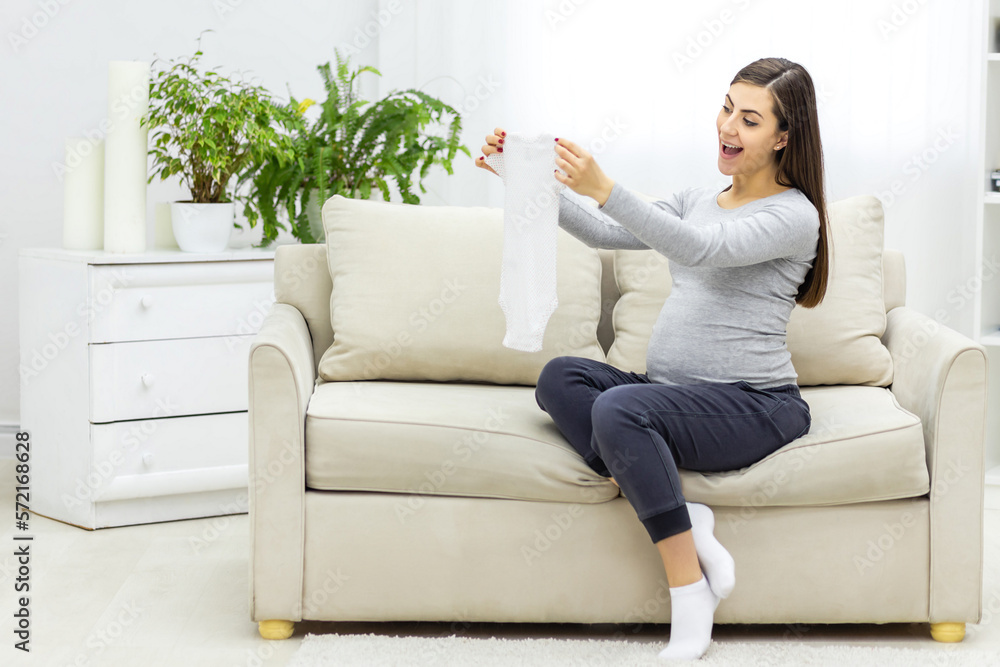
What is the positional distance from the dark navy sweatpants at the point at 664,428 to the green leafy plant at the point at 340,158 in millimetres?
1108

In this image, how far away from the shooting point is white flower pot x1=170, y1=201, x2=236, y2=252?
95.6 inches

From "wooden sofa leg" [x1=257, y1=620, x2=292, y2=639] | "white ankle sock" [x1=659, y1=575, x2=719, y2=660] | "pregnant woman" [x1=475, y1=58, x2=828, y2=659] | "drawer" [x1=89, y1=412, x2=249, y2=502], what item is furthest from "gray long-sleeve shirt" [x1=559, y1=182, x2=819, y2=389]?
"drawer" [x1=89, y1=412, x2=249, y2=502]

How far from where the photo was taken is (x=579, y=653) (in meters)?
1.66

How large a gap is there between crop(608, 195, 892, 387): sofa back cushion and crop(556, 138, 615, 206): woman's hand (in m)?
0.61

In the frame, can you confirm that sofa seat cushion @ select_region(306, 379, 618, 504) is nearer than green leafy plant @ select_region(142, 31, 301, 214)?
Yes

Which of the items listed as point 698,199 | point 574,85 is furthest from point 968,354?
point 574,85

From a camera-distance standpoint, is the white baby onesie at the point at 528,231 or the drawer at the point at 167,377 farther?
the drawer at the point at 167,377

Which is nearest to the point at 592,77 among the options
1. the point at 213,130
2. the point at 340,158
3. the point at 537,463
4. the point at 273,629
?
the point at 340,158

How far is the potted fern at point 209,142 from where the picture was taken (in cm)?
238

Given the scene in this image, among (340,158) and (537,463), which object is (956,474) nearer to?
(537,463)

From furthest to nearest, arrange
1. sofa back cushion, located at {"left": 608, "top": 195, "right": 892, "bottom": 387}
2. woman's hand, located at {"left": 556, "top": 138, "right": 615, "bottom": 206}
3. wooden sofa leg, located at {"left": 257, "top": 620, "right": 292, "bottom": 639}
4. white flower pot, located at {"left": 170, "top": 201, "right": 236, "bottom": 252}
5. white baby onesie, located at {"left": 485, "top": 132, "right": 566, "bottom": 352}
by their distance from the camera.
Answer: white flower pot, located at {"left": 170, "top": 201, "right": 236, "bottom": 252}
sofa back cushion, located at {"left": 608, "top": 195, "right": 892, "bottom": 387}
wooden sofa leg, located at {"left": 257, "top": 620, "right": 292, "bottom": 639}
white baby onesie, located at {"left": 485, "top": 132, "right": 566, "bottom": 352}
woman's hand, located at {"left": 556, "top": 138, "right": 615, "bottom": 206}

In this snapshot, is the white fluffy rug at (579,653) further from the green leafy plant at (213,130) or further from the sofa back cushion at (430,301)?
the green leafy plant at (213,130)

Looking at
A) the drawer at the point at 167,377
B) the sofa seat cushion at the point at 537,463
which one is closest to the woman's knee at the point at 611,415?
the sofa seat cushion at the point at 537,463

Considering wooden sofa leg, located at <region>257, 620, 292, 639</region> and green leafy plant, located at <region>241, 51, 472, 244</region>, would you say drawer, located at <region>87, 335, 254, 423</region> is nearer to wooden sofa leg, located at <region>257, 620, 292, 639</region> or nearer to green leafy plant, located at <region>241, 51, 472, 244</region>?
green leafy plant, located at <region>241, 51, 472, 244</region>
